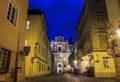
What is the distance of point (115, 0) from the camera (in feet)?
31.9

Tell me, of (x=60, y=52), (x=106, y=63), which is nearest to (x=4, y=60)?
(x=106, y=63)

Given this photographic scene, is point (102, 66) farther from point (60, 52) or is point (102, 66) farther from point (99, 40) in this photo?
point (60, 52)

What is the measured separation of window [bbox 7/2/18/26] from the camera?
23.9 feet

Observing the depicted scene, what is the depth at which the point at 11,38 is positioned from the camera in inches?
290

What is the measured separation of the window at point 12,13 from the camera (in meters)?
7.28

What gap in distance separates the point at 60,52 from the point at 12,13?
167 feet

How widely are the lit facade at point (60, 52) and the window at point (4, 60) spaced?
5117 centimetres

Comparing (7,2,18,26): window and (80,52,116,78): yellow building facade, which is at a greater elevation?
(7,2,18,26): window

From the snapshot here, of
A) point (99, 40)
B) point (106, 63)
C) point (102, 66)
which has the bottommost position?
point (102, 66)

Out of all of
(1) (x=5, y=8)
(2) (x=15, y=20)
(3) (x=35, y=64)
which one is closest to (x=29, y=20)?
(3) (x=35, y=64)

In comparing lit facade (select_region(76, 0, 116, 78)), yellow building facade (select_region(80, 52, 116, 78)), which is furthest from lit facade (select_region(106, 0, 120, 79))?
yellow building facade (select_region(80, 52, 116, 78))

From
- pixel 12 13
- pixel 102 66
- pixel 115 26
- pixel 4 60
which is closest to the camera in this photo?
pixel 4 60

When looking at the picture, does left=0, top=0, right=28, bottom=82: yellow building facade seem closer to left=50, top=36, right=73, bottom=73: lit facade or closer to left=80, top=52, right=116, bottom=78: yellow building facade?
left=80, top=52, right=116, bottom=78: yellow building facade

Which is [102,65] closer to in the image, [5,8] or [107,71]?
[107,71]
